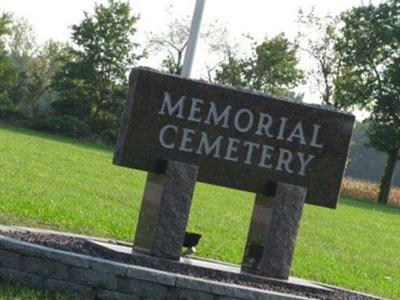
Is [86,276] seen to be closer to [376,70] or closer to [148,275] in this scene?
[148,275]

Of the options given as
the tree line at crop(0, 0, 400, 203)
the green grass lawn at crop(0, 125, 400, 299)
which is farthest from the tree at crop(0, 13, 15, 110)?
the green grass lawn at crop(0, 125, 400, 299)

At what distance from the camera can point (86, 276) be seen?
7.82m

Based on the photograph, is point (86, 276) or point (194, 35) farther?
point (194, 35)

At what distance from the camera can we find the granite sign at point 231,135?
29.4 feet

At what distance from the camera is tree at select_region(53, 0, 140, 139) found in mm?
59469

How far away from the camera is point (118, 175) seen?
27.1 meters

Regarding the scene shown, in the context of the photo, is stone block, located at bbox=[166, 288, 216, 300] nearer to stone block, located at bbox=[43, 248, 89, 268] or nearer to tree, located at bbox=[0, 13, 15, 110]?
stone block, located at bbox=[43, 248, 89, 268]

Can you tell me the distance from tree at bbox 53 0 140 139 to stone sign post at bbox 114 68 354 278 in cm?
4808

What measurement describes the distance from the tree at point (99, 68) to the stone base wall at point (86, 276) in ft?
162

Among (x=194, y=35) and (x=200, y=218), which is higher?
(x=194, y=35)

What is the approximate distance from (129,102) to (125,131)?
259 mm

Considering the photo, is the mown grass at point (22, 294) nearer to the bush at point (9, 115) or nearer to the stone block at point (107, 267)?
the stone block at point (107, 267)

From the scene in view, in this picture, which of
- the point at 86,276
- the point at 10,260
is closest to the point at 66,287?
the point at 86,276

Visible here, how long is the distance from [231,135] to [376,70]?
4764 centimetres
